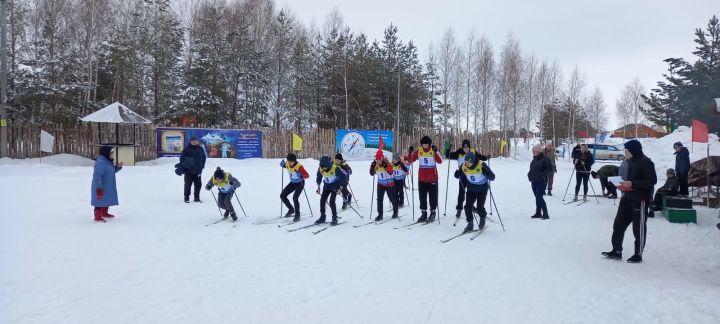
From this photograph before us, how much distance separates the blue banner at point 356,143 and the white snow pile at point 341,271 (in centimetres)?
1358

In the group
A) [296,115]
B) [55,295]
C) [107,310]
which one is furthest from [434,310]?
[296,115]

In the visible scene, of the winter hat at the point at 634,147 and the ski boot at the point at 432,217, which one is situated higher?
the winter hat at the point at 634,147

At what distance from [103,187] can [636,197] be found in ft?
30.2

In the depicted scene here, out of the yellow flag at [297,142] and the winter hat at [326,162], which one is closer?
the winter hat at [326,162]

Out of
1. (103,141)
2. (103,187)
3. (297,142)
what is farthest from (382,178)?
(103,141)

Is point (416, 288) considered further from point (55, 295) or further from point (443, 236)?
point (55, 295)

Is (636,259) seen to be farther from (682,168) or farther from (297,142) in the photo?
(297,142)

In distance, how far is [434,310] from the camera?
13.5 ft

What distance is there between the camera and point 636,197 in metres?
5.79

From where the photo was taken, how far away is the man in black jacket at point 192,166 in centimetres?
1100

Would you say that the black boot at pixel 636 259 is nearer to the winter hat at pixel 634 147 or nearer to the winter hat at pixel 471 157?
the winter hat at pixel 634 147

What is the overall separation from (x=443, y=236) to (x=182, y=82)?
2625cm

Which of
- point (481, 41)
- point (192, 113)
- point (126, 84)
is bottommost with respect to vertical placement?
point (192, 113)

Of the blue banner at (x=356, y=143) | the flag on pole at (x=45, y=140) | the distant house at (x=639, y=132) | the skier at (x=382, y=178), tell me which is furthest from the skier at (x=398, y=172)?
the distant house at (x=639, y=132)
